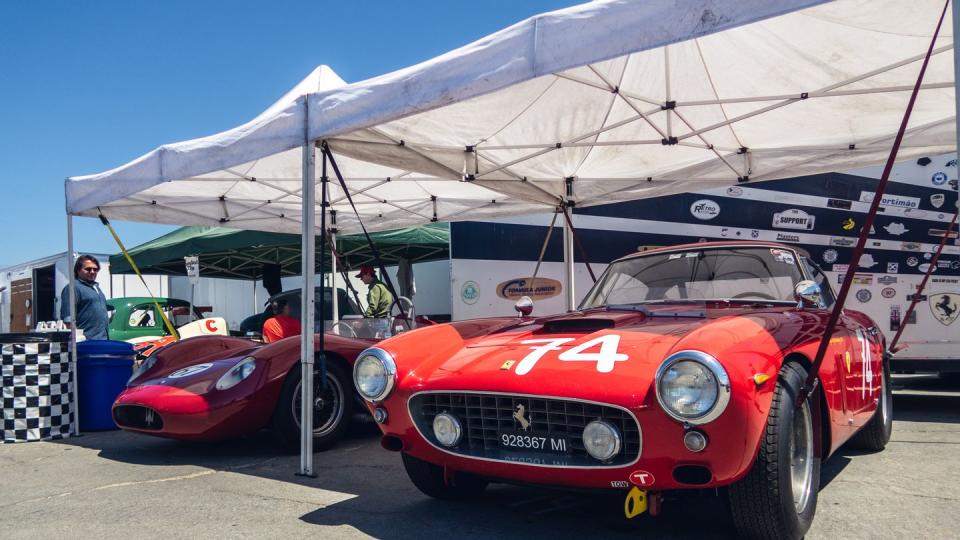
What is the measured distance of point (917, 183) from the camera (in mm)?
11883

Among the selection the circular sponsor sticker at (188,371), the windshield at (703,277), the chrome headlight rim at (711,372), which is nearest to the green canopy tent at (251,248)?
the circular sponsor sticker at (188,371)

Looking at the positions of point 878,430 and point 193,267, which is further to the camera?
point 193,267

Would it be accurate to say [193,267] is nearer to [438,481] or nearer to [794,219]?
[438,481]

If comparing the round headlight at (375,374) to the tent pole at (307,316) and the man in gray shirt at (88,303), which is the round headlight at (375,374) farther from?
the man in gray shirt at (88,303)

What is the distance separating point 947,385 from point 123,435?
8951 millimetres

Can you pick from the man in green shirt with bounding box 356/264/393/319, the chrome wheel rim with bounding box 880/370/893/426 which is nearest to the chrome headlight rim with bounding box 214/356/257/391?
the man in green shirt with bounding box 356/264/393/319

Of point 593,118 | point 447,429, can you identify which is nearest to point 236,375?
point 447,429

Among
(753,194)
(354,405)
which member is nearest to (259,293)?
(753,194)

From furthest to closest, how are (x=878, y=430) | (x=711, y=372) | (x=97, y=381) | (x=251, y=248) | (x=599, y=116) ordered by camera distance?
(x=251, y=248) < (x=97, y=381) < (x=599, y=116) < (x=878, y=430) < (x=711, y=372)

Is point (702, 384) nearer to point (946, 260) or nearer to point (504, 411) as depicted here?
point (504, 411)

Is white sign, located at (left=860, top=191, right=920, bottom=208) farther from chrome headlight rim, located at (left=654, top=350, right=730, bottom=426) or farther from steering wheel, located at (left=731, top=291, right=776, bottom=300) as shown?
chrome headlight rim, located at (left=654, top=350, right=730, bottom=426)

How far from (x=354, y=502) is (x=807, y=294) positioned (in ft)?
8.40

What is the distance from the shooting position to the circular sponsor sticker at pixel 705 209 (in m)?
11.1

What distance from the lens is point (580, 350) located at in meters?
3.11
